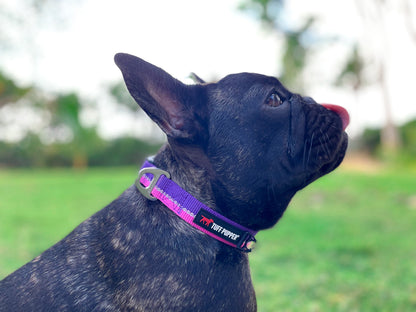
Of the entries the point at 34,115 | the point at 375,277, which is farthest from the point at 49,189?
the point at 34,115

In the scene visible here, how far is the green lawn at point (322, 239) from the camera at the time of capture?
4.09 meters

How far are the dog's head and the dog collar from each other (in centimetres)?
14

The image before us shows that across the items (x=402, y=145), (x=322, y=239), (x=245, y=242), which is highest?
(x=245, y=242)

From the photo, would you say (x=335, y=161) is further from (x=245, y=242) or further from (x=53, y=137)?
(x=53, y=137)

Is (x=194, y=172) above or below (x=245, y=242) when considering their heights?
above

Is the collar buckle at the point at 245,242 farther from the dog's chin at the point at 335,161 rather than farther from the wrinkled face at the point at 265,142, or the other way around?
the dog's chin at the point at 335,161

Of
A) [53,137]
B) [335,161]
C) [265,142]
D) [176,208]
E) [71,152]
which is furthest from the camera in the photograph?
[71,152]

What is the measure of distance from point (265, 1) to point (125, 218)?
22.9 meters

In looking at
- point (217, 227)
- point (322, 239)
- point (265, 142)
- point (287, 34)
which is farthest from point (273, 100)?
point (287, 34)

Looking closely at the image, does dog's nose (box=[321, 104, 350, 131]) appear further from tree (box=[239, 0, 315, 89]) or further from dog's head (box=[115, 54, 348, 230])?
tree (box=[239, 0, 315, 89])

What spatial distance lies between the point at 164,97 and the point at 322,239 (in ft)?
16.6

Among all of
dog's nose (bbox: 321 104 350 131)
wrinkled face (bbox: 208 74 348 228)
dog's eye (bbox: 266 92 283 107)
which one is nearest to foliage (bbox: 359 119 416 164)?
dog's nose (bbox: 321 104 350 131)

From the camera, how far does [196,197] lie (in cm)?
213

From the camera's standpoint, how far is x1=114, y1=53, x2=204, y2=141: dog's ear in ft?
6.49
